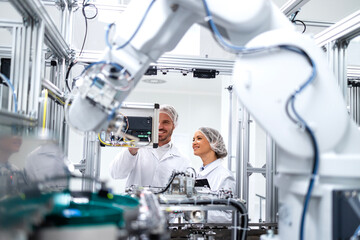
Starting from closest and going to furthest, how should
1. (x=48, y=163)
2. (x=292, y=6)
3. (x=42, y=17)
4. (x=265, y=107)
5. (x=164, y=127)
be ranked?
(x=265, y=107) < (x=48, y=163) < (x=42, y=17) < (x=292, y=6) < (x=164, y=127)

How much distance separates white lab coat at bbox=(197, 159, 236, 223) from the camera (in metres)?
2.30

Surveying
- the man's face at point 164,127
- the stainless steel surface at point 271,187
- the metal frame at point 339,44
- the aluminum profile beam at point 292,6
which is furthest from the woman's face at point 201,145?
the metal frame at point 339,44

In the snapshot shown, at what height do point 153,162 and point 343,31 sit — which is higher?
point 343,31

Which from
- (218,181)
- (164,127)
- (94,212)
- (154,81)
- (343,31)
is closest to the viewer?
(94,212)

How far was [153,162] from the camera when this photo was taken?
282 centimetres

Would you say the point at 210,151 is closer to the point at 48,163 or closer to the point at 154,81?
the point at 48,163

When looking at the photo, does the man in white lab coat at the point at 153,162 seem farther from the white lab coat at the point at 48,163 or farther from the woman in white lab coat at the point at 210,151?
the white lab coat at the point at 48,163

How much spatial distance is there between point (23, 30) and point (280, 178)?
3.77 ft

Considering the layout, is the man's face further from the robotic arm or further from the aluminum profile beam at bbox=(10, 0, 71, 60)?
the robotic arm

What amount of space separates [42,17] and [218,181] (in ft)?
6.27

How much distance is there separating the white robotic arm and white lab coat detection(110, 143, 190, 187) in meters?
1.71

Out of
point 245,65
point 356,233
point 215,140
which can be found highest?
point 245,65

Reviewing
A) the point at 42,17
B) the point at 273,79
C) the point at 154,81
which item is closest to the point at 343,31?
the point at 273,79

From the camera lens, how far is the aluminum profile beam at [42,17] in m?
1.17
